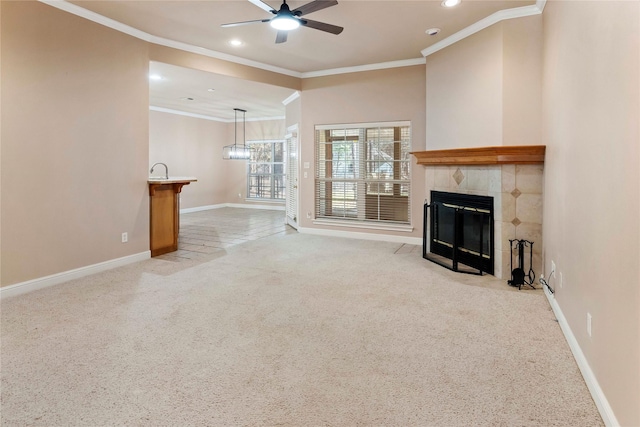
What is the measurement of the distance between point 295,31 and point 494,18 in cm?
233

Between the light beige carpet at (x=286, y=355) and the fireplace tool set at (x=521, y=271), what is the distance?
7.1 inches

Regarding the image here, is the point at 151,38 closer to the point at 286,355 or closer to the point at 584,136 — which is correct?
the point at 286,355

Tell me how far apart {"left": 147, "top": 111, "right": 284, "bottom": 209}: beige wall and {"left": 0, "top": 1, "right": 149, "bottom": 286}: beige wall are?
4991 mm

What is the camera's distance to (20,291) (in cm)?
351

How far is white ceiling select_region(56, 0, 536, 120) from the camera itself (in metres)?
3.83

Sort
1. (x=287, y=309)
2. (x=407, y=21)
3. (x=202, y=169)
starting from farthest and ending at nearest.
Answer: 1. (x=202, y=169)
2. (x=407, y=21)
3. (x=287, y=309)

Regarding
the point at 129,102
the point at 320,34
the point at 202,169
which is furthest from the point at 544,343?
the point at 202,169

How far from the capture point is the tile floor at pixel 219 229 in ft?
17.6

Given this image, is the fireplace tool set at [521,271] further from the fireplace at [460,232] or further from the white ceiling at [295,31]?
the white ceiling at [295,31]

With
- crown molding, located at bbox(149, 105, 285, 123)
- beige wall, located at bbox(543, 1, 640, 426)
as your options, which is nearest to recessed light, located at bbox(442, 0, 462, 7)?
beige wall, located at bbox(543, 1, 640, 426)

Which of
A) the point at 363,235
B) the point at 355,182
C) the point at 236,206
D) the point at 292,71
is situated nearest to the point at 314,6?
the point at 292,71

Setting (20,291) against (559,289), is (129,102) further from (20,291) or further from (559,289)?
(559,289)

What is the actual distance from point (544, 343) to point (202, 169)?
989 cm

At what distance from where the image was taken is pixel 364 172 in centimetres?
636
